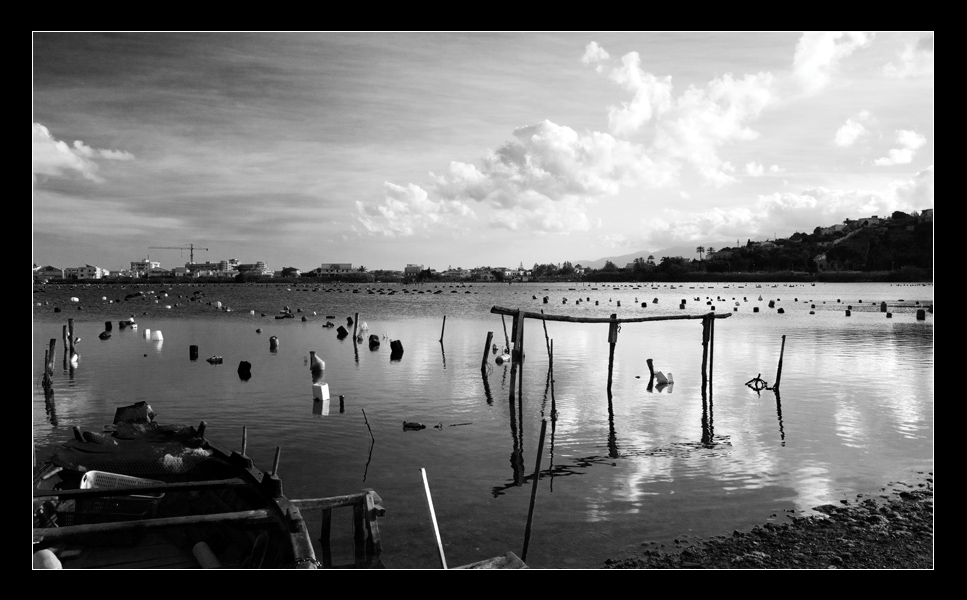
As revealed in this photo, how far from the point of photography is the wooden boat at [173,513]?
26.9ft

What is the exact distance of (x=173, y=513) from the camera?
10.4 m

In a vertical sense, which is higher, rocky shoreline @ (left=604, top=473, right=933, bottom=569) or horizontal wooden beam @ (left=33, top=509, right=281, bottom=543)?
horizontal wooden beam @ (left=33, top=509, right=281, bottom=543)

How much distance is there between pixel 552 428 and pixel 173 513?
37.1ft

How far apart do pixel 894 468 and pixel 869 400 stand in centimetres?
952

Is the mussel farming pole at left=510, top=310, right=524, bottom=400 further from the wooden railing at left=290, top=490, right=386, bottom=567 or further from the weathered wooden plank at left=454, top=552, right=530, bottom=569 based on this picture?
the weathered wooden plank at left=454, top=552, right=530, bottom=569

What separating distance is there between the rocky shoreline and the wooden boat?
4.73m

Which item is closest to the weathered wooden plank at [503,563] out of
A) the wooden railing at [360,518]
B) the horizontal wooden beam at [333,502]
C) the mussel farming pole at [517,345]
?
the horizontal wooden beam at [333,502]

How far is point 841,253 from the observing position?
651 feet

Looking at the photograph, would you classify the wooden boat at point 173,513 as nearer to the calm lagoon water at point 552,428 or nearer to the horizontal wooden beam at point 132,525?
the horizontal wooden beam at point 132,525

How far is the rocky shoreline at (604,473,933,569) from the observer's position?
31.3 ft

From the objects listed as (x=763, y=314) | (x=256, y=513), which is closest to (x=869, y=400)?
(x=256, y=513)

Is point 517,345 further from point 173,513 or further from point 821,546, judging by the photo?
point 173,513

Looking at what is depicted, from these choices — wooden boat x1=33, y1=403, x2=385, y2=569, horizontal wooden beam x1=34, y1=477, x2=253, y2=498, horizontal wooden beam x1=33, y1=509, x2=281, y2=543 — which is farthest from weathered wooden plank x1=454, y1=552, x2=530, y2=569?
horizontal wooden beam x1=34, y1=477, x2=253, y2=498
